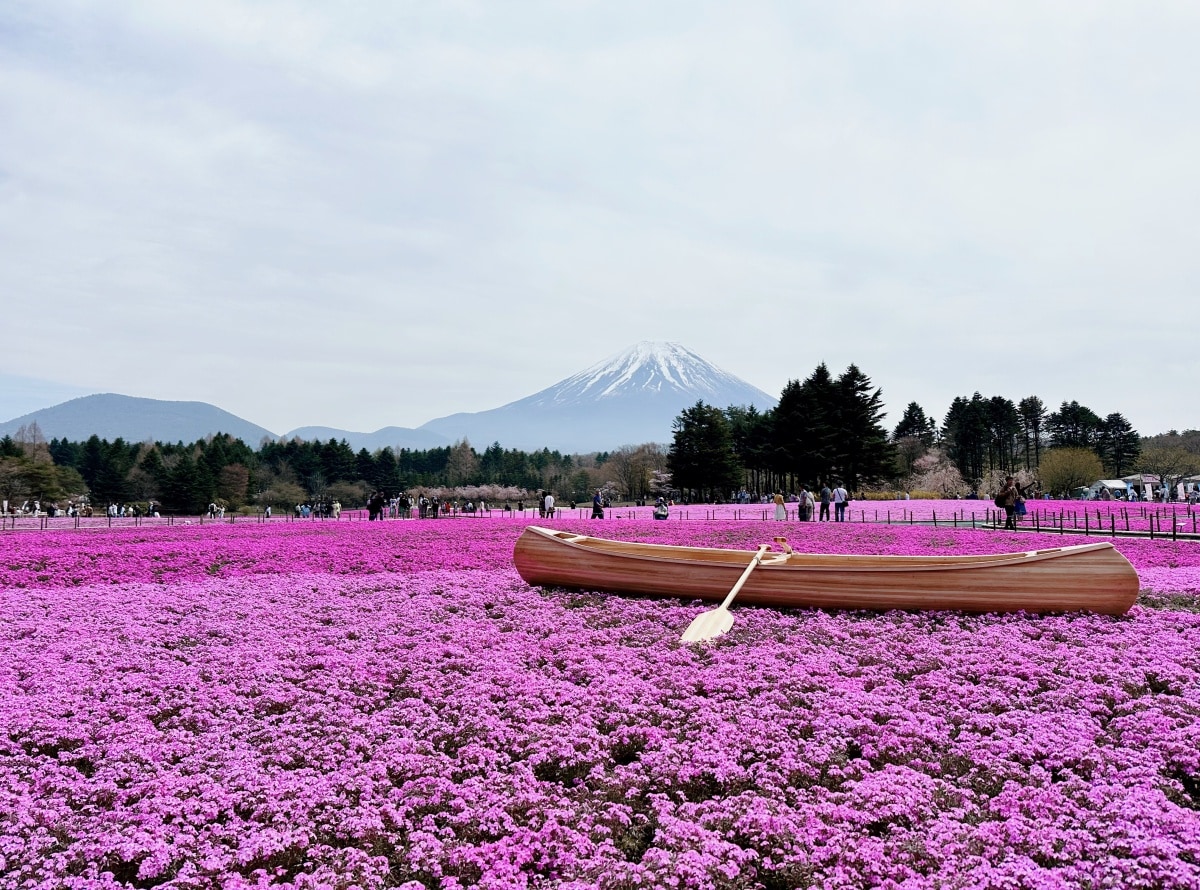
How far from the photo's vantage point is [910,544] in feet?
63.2

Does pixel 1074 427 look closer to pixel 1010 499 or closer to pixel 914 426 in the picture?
pixel 914 426

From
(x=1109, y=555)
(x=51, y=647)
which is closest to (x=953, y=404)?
(x=1109, y=555)

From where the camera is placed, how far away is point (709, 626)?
8492mm

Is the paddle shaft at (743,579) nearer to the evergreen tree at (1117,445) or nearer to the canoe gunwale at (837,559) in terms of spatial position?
the canoe gunwale at (837,559)

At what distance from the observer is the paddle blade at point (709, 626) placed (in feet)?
27.2

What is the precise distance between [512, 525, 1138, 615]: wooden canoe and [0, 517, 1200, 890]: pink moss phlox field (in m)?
0.26

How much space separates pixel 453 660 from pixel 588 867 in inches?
159

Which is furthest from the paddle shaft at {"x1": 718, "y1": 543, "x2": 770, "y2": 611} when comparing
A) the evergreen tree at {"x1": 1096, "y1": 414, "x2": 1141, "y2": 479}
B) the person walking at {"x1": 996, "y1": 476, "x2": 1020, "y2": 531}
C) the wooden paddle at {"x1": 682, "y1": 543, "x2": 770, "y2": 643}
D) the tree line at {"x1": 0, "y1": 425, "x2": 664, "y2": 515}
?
the evergreen tree at {"x1": 1096, "y1": 414, "x2": 1141, "y2": 479}

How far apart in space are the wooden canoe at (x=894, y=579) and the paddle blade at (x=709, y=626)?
1220 millimetres

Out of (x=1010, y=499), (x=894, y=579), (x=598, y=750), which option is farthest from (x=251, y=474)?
(x=598, y=750)

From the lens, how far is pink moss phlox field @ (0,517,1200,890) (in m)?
4.14

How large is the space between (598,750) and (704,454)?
67.9 meters

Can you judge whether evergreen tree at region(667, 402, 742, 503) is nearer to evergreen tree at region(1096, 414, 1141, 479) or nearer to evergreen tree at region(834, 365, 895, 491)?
evergreen tree at region(834, 365, 895, 491)

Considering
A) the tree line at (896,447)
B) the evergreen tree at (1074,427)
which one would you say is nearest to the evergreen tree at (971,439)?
the tree line at (896,447)
